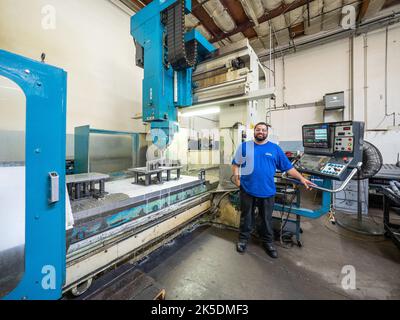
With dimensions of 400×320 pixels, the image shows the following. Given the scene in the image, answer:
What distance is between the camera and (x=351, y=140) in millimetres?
2031

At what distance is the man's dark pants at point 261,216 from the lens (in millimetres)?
2186

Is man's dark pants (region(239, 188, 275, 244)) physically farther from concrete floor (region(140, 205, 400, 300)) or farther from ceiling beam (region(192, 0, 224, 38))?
ceiling beam (region(192, 0, 224, 38))

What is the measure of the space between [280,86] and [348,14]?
80.5 inches

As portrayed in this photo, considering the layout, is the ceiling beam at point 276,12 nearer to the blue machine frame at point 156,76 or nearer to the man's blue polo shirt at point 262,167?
the blue machine frame at point 156,76

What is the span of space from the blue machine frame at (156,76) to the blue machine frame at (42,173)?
1066 mm

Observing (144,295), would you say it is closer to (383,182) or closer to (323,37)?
(383,182)

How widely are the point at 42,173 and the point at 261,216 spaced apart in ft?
7.32

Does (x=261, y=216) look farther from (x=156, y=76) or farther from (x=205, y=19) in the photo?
(x=205, y=19)

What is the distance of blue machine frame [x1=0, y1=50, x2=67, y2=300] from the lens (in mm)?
855

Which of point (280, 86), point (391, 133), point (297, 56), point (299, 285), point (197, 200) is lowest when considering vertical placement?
point (299, 285)

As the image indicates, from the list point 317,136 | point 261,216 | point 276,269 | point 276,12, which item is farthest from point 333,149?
point 276,12

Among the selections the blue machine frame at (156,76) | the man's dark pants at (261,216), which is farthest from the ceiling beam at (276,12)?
the man's dark pants at (261,216)

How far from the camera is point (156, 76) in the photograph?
6.34ft
